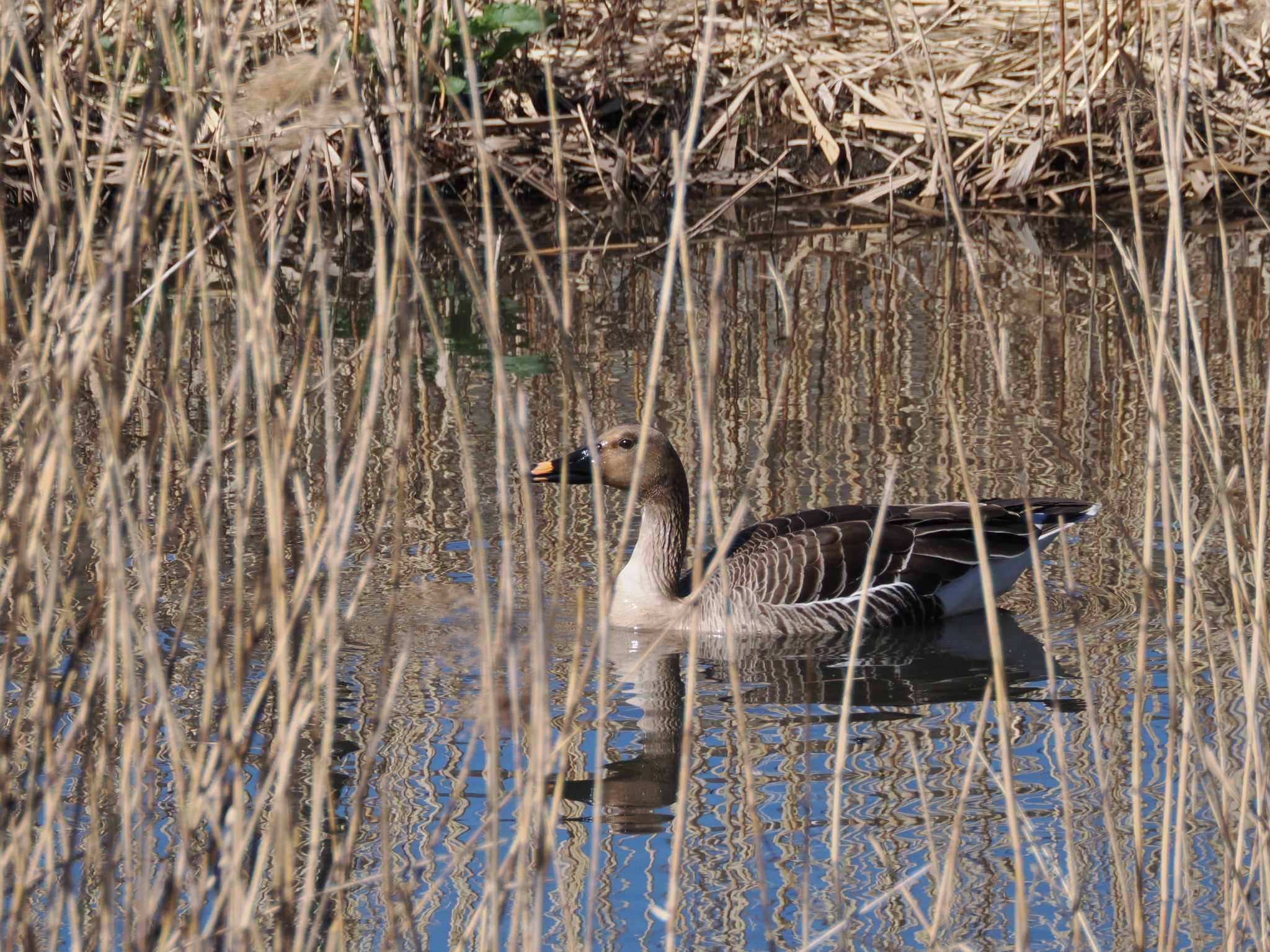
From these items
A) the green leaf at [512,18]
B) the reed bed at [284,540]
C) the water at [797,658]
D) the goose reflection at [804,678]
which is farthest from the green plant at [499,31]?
the reed bed at [284,540]

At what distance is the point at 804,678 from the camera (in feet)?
18.2

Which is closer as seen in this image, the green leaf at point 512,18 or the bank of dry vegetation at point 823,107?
the bank of dry vegetation at point 823,107

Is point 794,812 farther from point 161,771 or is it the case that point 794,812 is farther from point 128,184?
point 128,184

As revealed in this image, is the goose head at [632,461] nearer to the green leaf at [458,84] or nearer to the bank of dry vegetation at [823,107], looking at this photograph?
the bank of dry vegetation at [823,107]

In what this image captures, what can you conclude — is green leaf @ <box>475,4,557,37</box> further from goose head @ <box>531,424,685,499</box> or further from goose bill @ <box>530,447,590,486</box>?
goose bill @ <box>530,447,590,486</box>

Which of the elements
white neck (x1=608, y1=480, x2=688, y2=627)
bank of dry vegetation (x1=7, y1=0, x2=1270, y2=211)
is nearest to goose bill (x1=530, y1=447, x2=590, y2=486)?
white neck (x1=608, y1=480, x2=688, y2=627)

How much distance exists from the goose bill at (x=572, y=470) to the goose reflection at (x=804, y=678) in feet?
2.03

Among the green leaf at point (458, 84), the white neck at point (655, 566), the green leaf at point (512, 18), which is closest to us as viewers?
the white neck at point (655, 566)

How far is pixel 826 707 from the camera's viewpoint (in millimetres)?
5457

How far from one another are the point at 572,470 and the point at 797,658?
989 mm

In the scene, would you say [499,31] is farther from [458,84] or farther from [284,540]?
[284,540]

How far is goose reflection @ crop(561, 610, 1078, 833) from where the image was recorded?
16.3 feet

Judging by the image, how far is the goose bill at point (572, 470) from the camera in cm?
606

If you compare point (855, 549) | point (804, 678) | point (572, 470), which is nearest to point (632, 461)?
point (572, 470)
